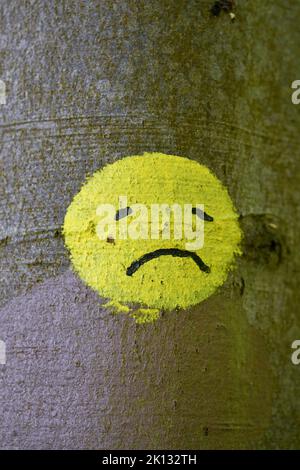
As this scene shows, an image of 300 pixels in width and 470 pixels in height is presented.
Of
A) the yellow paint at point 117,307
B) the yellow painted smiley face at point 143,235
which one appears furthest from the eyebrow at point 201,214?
the yellow paint at point 117,307

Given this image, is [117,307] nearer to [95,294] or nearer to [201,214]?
[95,294]

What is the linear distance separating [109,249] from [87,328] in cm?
10

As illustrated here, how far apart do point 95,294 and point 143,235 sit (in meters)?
0.09

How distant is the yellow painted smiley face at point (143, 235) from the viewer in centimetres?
81

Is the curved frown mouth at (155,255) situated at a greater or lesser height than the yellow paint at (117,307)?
greater

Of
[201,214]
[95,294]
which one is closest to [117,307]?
[95,294]

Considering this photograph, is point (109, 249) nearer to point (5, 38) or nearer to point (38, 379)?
point (38, 379)

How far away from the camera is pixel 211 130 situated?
0.86 m

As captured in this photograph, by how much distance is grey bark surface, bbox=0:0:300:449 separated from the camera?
2.61 feet

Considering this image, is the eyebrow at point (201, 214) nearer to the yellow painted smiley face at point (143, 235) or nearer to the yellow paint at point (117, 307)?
the yellow painted smiley face at point (143, 235)

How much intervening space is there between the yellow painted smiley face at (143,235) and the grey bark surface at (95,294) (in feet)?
0.05

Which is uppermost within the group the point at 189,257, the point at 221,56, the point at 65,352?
the point at 221,56

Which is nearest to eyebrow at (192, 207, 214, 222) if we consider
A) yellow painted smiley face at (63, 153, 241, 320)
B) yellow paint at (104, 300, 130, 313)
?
yellow painted smiley face at (63, 153, 241, 320)
